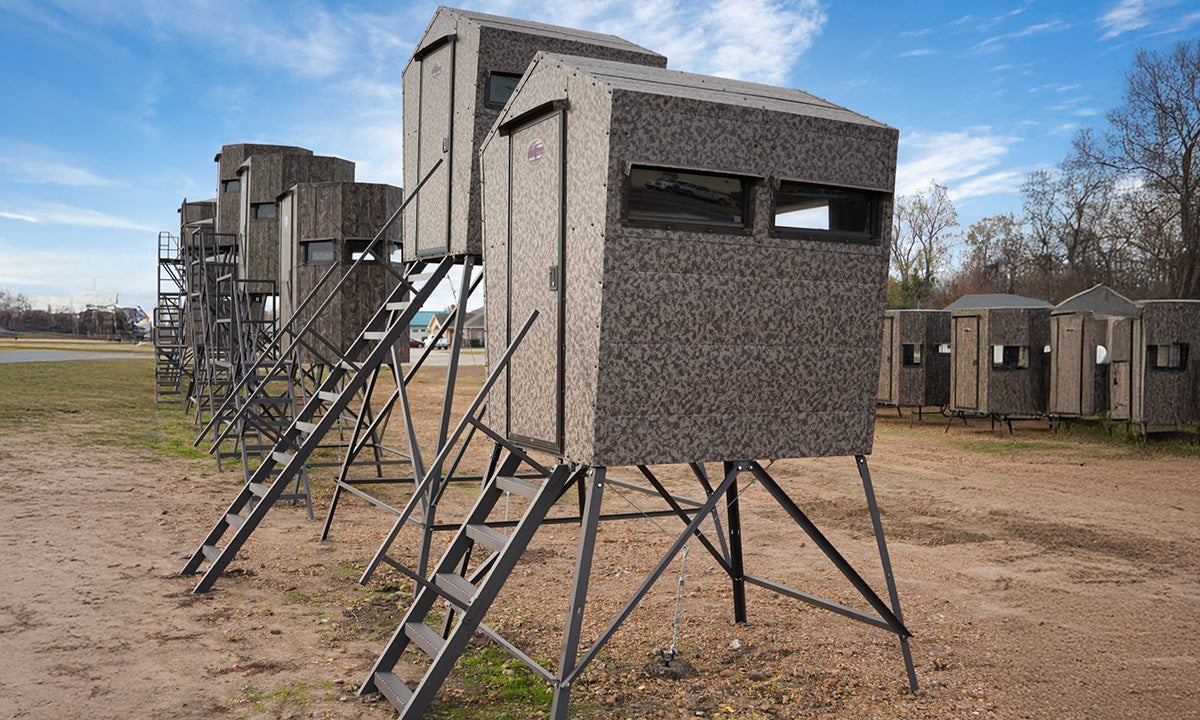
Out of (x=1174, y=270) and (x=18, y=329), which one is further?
(x=18, y=329)

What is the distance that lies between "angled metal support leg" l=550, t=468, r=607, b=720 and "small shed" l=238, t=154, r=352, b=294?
14.0 metres

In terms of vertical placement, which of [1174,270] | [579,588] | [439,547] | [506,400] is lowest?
[439,547]

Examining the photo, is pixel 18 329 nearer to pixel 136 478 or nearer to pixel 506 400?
pixel 136 478

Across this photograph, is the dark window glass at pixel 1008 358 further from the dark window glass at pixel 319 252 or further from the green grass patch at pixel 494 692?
the green grass patch at pixel 494 692

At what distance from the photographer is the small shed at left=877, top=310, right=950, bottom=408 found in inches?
890

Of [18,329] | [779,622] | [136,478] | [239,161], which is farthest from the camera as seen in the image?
[18,329]

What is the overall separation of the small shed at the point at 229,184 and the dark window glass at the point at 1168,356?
19.0 m

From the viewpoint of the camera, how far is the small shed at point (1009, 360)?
65.7 feet

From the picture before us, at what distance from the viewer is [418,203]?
33.1ft

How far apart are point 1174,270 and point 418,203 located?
115ft

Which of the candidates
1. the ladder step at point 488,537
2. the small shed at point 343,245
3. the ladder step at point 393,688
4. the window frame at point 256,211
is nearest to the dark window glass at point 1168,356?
the small shed at point 343,245

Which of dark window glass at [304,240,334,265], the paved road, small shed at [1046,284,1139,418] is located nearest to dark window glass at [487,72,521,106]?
dark window glass at [304,240,334,265]

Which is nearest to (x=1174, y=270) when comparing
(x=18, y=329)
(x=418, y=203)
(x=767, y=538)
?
(x=767, y=538)

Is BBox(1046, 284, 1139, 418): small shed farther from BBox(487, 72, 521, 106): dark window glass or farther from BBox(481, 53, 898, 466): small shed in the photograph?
BBox(481, 53, 898, 466): small shed
